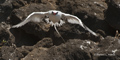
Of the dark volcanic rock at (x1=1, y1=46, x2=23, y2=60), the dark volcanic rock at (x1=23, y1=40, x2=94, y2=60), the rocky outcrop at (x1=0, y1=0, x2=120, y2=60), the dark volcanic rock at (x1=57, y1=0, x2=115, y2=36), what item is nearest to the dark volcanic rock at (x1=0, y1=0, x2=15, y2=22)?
the rocky outcrop at (x1=0, y1=0, x2=120, y2=60)

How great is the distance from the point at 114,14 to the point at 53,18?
208 cm

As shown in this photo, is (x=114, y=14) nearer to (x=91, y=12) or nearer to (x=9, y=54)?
(x=91, y=12)

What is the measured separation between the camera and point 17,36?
8.11 metres

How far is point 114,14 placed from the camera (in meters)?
7.51

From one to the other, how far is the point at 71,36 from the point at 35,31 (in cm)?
127

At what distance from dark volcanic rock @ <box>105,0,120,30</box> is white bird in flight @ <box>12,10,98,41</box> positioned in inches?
34.8

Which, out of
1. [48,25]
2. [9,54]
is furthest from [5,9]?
[9,54]

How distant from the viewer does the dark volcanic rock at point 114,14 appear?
292 inches

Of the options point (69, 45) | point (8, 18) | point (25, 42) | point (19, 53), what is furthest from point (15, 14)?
point (69, 45)

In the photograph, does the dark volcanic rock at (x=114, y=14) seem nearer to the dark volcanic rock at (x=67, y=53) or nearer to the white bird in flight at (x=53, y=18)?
the white bird in flight at (x=53, y=18)

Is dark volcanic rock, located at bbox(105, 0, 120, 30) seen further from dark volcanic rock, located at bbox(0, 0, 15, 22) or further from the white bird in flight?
dark volcanic rock, located at bbox(0, 0, 15, 22)

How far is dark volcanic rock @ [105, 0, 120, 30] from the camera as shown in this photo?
7.41m

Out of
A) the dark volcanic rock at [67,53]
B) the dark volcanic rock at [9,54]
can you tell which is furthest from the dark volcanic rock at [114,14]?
the dark volcanic rock at [9,54]

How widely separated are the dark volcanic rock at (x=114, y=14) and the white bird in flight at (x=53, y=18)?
2.90ft
